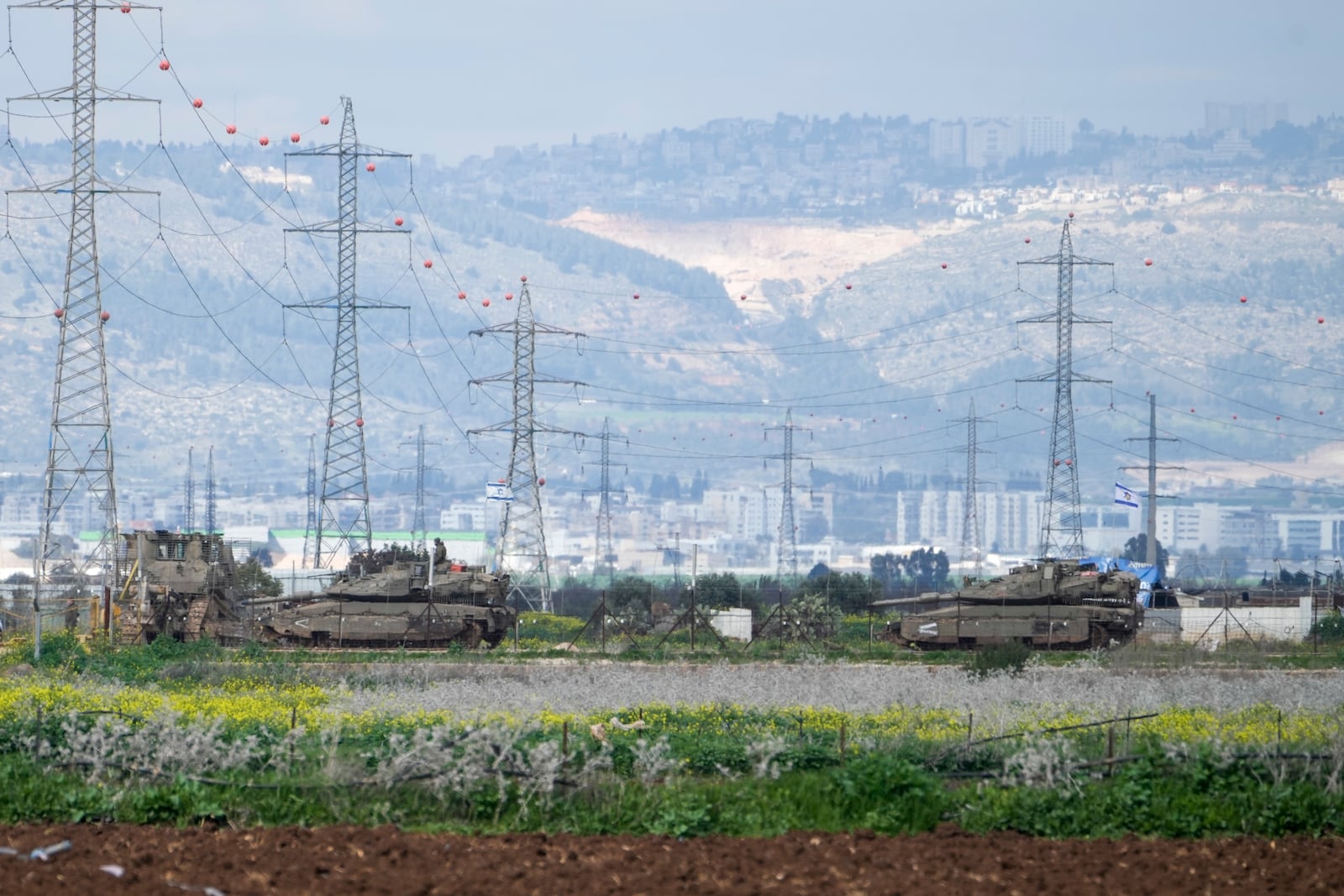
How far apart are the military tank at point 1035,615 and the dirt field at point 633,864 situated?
31.2 m

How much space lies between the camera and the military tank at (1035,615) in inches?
2046

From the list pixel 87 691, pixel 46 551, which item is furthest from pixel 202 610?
pixel 87 691

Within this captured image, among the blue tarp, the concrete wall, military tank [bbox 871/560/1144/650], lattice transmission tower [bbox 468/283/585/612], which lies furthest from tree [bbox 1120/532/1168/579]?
military tank [bbox 871/560/1144/650]

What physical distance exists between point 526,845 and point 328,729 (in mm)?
5871

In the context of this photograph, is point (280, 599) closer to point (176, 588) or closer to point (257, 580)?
point (176, 588)

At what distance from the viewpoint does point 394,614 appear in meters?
51.9

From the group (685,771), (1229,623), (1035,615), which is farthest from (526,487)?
(685,771)

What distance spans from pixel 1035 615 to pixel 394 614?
16.8 meters

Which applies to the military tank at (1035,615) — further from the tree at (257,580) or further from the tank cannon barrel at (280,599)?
the tree at (257,580)

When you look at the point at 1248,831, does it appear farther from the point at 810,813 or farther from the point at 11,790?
the point at 11,790

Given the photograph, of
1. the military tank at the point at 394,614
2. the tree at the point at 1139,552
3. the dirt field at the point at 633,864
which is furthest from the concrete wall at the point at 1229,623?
the tree at the point at 1139,552

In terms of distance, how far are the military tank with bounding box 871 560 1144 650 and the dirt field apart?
3117 cm

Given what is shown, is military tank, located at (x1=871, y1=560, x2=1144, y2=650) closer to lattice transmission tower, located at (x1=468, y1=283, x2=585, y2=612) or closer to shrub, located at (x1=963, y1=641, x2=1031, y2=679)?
shrub, located at (x1=963, y1=641, x2=1031, y2=679)

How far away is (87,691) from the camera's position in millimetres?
32812
